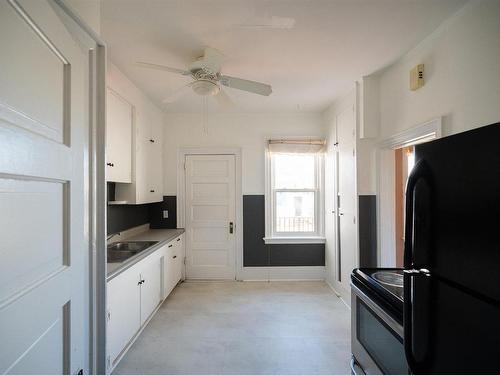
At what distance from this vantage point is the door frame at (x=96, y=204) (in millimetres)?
1074

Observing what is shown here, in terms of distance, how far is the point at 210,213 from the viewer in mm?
4188

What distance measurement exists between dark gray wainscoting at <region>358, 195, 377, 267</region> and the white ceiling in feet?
4.36

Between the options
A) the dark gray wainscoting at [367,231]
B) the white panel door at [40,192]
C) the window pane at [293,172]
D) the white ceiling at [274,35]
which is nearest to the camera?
the white panel door at [40,192]

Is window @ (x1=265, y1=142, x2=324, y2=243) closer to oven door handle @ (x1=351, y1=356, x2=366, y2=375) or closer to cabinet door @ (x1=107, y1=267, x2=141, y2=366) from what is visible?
cabinet door @ (x1=107, y1=267, x2=141, y2=366)

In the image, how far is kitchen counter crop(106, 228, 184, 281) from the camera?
2.00m

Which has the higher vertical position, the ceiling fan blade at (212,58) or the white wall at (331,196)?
the ceiling fan blade at (212,58)

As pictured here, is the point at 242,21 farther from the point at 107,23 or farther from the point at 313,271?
the point at 313,271

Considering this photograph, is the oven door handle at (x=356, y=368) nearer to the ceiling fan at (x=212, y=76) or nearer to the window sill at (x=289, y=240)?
the ceiling fan at (x=212, y=76)

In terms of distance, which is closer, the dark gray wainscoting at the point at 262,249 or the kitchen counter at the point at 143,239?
the kitchen counter at the point at 143,239

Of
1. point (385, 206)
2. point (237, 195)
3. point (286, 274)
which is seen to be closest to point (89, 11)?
point (385, 206)

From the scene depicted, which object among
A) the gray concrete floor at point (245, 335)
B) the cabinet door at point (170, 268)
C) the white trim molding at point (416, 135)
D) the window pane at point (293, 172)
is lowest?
the gray concrete floor at point (245, 335)

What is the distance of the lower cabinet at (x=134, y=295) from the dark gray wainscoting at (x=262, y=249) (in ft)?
3.90

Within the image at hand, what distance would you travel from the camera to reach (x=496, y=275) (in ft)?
2.05

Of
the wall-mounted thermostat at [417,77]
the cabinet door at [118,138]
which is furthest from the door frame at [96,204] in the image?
the wall-mounted thermostat at [417,77]
